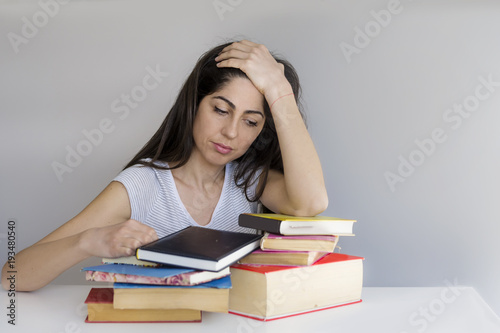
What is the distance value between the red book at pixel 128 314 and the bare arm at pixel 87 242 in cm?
9

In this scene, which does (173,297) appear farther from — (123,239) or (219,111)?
(219,111)

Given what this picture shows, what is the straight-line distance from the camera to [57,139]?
168 centimetres

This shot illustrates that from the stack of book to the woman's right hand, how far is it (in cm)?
2

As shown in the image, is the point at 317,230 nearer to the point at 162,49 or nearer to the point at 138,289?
the point at 138,289

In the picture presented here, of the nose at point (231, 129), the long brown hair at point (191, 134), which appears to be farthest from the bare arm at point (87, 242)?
the nose at point (231, 129)

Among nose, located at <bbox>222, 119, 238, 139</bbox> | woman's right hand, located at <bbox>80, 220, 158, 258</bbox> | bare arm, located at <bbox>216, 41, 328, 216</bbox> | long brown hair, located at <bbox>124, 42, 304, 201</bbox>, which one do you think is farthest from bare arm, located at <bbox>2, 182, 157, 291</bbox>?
bare arm, located at <bbox>216, 41, 328, 216</bbox>

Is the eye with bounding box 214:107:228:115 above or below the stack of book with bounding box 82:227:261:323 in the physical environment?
above

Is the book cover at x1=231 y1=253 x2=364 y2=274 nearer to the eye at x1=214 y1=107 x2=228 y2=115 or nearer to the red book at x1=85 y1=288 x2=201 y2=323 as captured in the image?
the red book at x1=85 y1=288 x2=201 y2=323

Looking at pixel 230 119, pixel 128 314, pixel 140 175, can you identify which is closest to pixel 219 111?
pixel 230 119

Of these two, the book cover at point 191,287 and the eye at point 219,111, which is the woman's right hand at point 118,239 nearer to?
the book cover at point 191,287

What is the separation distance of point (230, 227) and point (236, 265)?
18.1 inches

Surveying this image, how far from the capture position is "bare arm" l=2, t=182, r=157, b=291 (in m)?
0.98

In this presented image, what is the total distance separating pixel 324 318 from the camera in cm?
100

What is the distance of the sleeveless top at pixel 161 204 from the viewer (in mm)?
1365
